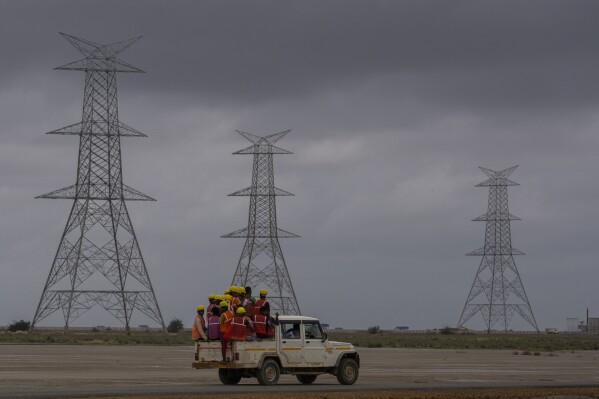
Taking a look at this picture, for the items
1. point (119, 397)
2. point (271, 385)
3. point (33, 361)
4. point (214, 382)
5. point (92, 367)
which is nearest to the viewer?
point (119, 397)

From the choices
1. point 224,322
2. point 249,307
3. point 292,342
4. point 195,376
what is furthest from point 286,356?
Result: point 195,376

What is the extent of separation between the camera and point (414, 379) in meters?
47.4

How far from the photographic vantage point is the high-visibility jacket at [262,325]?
4038 centimetres

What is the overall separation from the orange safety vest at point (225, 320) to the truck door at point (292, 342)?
2.05 m

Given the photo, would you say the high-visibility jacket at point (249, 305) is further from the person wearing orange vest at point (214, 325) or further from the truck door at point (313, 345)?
the truck door at point (313, 345)

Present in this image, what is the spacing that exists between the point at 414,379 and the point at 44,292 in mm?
64639

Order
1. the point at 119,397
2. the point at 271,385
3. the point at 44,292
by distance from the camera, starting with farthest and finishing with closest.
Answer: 1. the point at 44,292
2. the point at 271,385
3. the point at 119,397

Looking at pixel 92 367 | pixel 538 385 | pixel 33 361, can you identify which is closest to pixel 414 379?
pixel 538 385

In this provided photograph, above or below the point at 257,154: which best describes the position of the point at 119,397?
below

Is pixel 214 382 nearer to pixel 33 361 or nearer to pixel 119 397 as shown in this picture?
pixel 119 397

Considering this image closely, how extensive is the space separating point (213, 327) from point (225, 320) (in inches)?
35.1

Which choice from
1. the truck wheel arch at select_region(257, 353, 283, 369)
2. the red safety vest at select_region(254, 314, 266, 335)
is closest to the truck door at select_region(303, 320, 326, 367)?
the truck wheel arch at select_region(257, 353, 283, 369)

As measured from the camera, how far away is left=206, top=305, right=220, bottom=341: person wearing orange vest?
133ft

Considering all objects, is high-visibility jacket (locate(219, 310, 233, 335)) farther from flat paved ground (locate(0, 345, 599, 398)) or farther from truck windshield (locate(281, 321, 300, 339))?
truck windshield (locate(281, 321, 300, 339))
